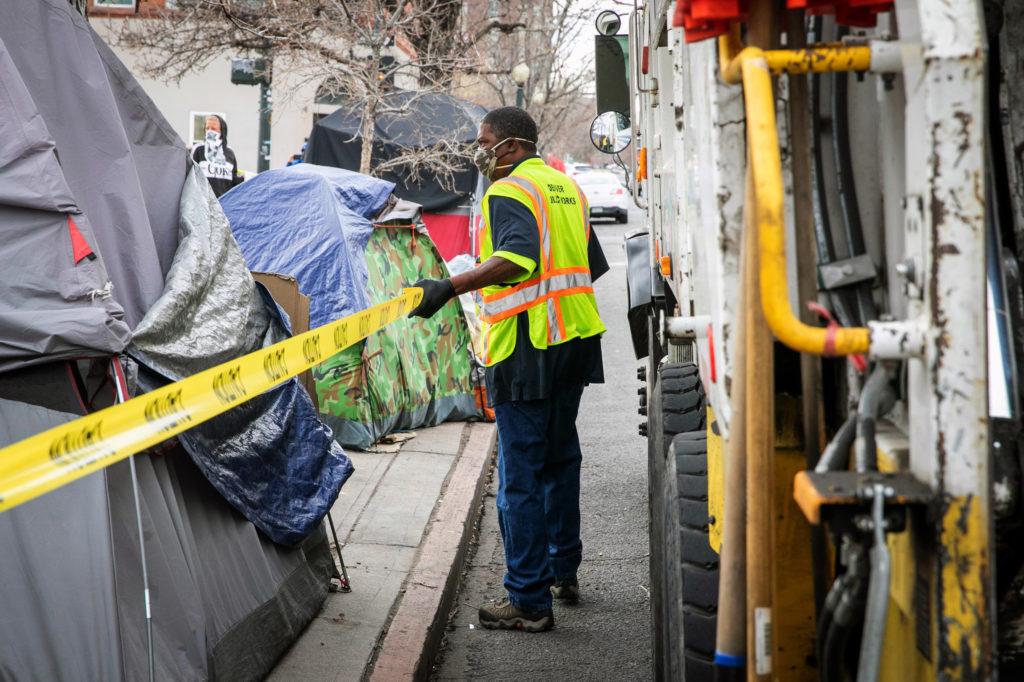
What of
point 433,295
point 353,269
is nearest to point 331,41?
point 353,269

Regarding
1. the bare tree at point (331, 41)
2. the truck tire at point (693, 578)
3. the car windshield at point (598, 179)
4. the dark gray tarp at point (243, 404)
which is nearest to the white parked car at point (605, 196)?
the car windshield at point (598, 179)

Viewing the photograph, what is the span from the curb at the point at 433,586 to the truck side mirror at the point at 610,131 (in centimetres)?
213

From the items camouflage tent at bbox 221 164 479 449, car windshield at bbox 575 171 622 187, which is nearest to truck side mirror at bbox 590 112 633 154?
camouflage tent at bbox 221 164 479 449

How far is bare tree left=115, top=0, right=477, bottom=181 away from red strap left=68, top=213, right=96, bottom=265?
7.78 metres

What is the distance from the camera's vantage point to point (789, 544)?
87.0 inches

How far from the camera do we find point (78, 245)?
3074mm

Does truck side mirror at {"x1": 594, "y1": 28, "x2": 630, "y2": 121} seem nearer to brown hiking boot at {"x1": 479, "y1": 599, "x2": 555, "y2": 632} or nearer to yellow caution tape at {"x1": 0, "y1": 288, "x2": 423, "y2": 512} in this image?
brown hiking boot at {"x1": 479, "y1": 599, "x2": 555, "y2": 632}

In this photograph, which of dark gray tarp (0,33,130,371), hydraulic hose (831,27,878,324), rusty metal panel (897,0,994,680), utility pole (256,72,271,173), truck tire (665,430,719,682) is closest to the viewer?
rusty metal panel (897,0,994,680)

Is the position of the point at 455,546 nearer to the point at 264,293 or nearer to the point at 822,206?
the point at 264,293

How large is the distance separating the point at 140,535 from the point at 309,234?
13.8 feet

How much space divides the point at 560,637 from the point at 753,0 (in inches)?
124

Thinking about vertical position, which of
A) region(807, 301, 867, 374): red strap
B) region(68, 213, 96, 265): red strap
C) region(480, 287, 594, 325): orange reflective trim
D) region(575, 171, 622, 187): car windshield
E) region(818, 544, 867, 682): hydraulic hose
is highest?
region(68, 213, 96, 265): red strap

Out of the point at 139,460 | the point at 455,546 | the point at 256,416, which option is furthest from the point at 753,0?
the point at 455,546

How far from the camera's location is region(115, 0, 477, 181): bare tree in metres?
11.5
